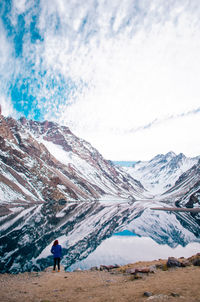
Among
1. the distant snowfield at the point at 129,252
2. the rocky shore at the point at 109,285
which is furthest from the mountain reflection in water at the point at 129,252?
the rocky shore at the point at 109,285

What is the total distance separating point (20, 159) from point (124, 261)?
16279cm

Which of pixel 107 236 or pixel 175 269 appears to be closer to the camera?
pixel 175 269

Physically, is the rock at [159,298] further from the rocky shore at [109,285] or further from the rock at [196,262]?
the rock at [196,262]

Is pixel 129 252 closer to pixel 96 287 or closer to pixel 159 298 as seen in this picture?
pixel 96 287

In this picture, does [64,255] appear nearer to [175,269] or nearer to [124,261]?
[124,261]

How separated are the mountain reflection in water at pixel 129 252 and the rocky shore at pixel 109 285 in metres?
5.12

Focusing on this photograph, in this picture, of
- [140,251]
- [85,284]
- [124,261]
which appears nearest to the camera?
[85,284]

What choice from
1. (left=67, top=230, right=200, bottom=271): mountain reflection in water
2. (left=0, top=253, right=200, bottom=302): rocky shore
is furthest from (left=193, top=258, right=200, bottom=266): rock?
(left=67, top=230, right=200, bottom=271): mountain reflection in water

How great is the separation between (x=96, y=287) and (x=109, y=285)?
1.05 meters

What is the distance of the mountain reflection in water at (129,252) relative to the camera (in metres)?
27.5

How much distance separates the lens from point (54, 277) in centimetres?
1934

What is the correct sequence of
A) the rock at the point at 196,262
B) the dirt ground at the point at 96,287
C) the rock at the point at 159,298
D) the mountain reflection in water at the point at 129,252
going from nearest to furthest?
the rock at the point at 159,298
the dirt ground at the point at 96,287
the rock at the point at 196,262
the mountain reflection in water at the point at 129,252

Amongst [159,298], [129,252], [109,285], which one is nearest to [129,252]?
[129,252]

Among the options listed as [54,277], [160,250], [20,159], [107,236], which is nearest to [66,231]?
[107,236]
